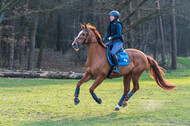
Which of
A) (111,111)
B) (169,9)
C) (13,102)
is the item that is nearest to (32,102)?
(13,102)

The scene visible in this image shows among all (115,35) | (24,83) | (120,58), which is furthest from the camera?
(24,83)

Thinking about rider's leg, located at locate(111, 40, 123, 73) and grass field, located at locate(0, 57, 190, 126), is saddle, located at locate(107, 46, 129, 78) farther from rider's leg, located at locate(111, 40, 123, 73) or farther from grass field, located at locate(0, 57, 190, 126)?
grass field, located at locate(0, 57, 190, 126)

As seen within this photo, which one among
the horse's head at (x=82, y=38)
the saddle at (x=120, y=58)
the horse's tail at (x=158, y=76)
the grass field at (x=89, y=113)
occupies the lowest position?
→ the grass field at (x=89, y=113)

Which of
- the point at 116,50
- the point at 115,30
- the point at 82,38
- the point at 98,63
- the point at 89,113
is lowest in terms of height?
the point at 89,113

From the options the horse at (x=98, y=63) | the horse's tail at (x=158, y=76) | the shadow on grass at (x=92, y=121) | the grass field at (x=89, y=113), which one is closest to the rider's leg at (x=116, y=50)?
the horse at (x=98, y=63)

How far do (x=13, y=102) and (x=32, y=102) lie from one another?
660 millimetres

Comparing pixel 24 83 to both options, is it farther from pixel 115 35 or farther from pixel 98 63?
pixel 115 35


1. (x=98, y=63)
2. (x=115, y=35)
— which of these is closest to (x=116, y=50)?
(x=115, y=35)

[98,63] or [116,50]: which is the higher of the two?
[116,50]

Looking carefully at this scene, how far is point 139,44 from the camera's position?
27375mm

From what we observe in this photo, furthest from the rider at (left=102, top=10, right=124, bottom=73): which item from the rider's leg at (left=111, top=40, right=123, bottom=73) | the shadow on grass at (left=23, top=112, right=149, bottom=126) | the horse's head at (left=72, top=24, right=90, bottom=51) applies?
the shadow on grass at (left=23, top=112, right=149, bottom=126)

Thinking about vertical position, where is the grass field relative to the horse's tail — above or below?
below

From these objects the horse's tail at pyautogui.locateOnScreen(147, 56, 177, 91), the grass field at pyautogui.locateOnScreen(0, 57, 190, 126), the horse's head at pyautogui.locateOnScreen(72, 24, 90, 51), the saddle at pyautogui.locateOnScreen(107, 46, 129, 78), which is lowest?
the grass field at pyautogui.locateOnScreen(0, 57, 190, 126)

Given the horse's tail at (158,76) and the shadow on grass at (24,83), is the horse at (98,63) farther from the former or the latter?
the shadow on grass at (24,83)
